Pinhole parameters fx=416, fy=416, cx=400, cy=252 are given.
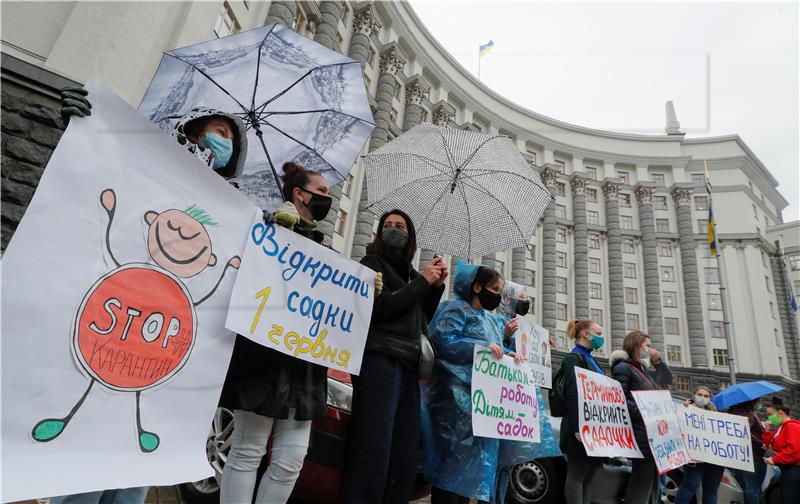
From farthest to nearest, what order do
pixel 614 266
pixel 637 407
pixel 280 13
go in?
pixel 614 266
pixel 280 13
pixel 637 407

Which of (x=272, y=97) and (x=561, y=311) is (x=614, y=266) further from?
(x=272, y=97)

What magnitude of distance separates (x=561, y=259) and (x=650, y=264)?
6.94 m

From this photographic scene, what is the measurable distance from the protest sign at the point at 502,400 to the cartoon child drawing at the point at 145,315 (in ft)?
5.93

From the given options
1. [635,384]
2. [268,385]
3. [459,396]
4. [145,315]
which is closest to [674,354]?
[635,384]

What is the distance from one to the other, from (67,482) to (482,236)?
3.74 m

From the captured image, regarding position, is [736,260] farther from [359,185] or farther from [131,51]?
[131,51]

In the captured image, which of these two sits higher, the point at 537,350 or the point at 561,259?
the point at 561,259

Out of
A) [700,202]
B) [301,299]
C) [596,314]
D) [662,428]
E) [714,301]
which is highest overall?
[700,202]

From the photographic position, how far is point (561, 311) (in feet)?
105

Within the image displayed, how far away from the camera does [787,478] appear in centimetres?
509

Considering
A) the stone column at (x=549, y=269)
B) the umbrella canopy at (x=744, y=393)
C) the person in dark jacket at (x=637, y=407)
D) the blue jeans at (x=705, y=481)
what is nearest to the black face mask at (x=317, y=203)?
the person in dark jacket at (x=637, y=407)

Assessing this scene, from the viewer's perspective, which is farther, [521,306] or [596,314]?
[596,314]

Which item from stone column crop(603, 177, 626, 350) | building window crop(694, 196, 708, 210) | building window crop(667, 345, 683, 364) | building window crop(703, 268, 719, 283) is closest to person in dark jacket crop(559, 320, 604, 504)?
stone column crop(603, 177, 626, 350)

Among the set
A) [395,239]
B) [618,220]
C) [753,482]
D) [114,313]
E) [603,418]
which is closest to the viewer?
[114,313]
